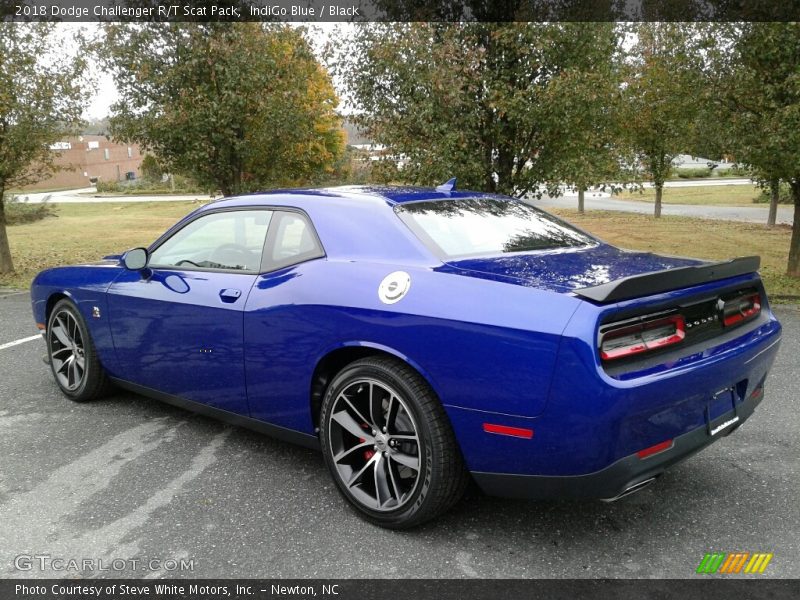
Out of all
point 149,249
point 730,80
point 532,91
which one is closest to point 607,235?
point 730,80

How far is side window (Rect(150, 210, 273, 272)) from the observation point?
390 cm

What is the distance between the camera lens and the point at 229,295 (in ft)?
12.4

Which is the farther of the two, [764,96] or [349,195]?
[764,96]

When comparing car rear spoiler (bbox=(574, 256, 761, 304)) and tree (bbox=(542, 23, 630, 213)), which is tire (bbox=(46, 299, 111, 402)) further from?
tree (bbox=(542, 23, 630, 213))

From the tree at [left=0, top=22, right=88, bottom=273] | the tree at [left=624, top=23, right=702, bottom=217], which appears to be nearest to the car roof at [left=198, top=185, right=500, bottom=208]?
the tree at [left=624, top=23, right=702, bottom=217]

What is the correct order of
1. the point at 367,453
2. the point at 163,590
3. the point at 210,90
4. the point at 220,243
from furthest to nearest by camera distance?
the point at 210,90, the point at 220,243, the point at 367,453, the point at 163,590

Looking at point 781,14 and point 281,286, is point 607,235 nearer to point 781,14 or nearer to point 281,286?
point 781,14

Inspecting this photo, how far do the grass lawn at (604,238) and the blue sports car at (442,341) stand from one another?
291 inches

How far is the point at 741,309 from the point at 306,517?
2.26 m

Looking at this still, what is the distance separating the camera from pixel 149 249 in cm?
457

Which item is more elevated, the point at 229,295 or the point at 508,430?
the point at 229,295

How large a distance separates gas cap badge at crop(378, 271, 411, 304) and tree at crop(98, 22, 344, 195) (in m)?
8.36

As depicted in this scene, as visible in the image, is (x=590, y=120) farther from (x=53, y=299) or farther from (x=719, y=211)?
(x=719, y=211)

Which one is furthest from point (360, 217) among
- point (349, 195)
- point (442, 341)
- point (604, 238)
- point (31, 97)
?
point (604, 238)
